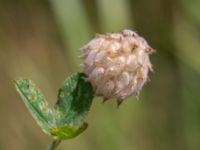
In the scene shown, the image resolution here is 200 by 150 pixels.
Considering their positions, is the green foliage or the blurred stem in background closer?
the green foliage

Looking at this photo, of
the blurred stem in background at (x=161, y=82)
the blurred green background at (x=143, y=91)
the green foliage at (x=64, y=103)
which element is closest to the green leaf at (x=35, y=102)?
the green foliage at (x=64, y=103)

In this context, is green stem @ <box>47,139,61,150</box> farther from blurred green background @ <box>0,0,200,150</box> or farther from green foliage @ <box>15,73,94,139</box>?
blurred green background @ <box>0,0,200,150</box>

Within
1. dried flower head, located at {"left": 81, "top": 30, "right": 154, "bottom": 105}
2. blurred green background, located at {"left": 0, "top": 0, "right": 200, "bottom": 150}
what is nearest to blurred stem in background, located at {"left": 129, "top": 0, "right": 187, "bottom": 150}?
blurred green background, located at {"left": 0, "top": 0, "right": 200, "bottom": 150}

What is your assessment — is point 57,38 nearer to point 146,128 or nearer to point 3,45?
point 3,45

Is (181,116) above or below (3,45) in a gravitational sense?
below

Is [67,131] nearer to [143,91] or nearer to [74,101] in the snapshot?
[74,101]

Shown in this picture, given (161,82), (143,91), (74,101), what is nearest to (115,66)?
(74,101)

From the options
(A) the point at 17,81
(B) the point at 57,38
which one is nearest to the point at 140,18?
(B) the point at 57,38
